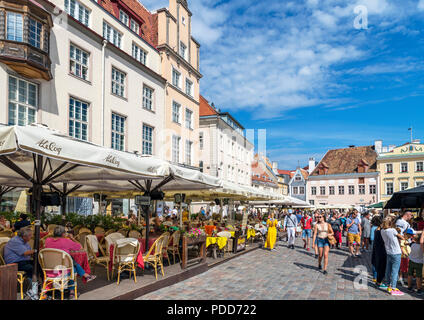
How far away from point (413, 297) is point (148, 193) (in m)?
6.88

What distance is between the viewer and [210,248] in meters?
12.2

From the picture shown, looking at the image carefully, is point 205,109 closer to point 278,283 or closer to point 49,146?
point 278,283

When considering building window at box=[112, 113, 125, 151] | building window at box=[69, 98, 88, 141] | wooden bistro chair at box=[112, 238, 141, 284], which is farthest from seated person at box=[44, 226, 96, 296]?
building window at box=[112, 113, 125, 151]

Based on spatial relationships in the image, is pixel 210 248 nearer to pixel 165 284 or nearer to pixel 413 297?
pixel 165 284

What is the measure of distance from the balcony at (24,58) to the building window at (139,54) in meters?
9.73

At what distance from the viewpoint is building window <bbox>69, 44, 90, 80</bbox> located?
67.2ft

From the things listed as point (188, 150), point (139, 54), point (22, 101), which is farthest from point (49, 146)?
point (188, 150)

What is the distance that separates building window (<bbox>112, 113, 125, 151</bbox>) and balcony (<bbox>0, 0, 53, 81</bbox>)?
22.7 feet

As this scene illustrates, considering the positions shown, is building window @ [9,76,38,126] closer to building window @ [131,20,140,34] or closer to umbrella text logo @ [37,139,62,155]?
building window @ [131,20,140,34]

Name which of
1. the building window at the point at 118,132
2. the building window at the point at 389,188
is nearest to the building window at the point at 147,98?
the building window at the point at 118,132

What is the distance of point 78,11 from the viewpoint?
21406 millimetres
